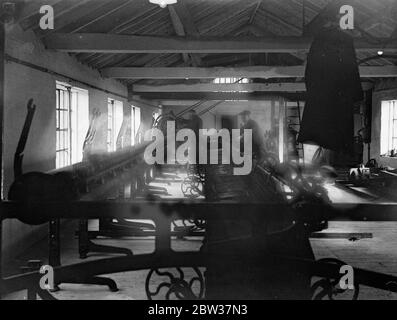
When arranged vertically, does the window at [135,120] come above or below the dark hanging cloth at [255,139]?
above

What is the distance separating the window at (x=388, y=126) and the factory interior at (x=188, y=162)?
0.11 ft

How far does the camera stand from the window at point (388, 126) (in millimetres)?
12227

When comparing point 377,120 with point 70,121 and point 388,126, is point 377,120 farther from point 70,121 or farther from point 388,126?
point 70,121

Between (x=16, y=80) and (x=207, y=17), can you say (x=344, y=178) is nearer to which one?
(x=207, y=17)

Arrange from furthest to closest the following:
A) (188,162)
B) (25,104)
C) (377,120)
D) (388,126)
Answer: (377,120) < (388,126) < (188,162) < (25,104)

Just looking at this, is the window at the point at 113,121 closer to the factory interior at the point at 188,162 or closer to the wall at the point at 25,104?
the factory interior at the point at 188,162

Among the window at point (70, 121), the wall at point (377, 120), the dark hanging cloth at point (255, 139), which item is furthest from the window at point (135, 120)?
the wall at point (377, 120)

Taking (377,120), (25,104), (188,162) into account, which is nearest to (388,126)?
(377,120)

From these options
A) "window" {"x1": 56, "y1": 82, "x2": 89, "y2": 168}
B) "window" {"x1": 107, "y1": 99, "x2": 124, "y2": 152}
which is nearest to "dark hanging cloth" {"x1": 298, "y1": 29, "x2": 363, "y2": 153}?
"window" {"x1": 56, "y1": 82, "x2": 89, "y2": 168}

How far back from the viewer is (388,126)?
1233 cm

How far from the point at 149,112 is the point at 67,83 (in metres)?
9.15

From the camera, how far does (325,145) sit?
308 centimetres

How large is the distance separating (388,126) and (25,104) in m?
9.44
